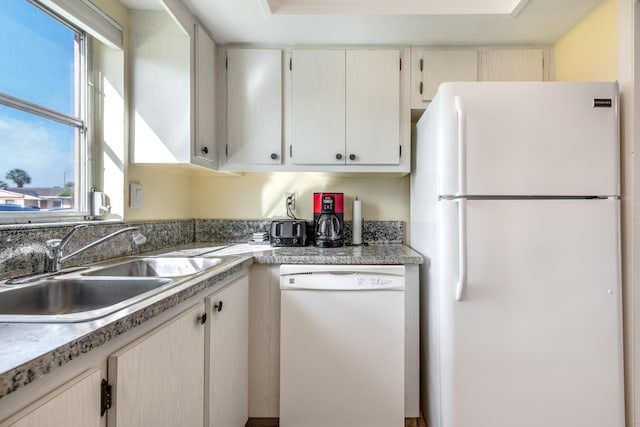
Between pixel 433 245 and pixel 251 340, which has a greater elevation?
pixel 433 245

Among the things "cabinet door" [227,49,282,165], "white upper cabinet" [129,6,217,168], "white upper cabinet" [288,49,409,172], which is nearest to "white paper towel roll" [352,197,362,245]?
"white upper cabinet" [288,49,409,172]

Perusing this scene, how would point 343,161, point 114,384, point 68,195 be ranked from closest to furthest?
1. point 114,384
2. point 68,195
3. point 343,161

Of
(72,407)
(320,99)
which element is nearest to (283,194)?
(320,99)

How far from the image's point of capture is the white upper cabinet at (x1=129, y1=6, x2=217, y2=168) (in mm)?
1602

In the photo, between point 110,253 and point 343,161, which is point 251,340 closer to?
point 110,253

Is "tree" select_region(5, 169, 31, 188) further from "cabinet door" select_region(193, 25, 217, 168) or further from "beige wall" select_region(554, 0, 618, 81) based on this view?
"beige wall" select_region(554, 0, 618, 81)

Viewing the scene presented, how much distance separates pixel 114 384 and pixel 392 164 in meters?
1.64

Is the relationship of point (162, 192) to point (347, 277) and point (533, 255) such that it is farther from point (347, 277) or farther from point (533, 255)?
point (533, 255)

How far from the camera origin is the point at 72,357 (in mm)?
579

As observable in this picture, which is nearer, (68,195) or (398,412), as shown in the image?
(68,195)

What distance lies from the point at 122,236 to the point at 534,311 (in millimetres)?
1942

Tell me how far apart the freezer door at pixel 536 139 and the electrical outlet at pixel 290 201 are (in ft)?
3.76

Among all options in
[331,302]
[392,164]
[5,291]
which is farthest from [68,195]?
[392,164]

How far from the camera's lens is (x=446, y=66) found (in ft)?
6.10
